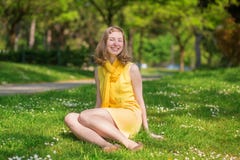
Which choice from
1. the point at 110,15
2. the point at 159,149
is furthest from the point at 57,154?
the point at 110,15

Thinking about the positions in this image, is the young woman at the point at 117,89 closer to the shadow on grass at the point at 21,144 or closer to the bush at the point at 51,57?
the shadow on grass at the point at 21,144

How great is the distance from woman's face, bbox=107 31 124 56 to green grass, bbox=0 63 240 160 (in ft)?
5.71

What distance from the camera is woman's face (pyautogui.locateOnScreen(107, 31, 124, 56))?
29.2ft

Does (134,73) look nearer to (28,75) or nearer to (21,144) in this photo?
(21,144)

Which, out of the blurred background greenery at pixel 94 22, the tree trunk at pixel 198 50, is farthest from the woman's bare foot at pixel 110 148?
the tree trunk at pixel 198 50

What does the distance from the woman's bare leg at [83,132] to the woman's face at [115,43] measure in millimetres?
1468

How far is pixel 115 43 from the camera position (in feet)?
29.2

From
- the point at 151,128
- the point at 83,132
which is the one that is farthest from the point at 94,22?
the point at 83,132

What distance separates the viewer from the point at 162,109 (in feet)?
42.8

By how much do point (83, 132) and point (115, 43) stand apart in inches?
72.7

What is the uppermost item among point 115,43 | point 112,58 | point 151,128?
point 115,43

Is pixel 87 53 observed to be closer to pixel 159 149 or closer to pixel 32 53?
pixel 32 53

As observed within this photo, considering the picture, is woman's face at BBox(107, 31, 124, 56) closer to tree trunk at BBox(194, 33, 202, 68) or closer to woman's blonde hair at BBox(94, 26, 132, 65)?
woman's blonde hair at BBox(94, 26, 132, 65)

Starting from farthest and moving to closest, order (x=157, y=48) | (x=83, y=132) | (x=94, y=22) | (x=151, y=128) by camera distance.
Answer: (x=157, y=48) < (x=94, y=22) < (x=151, y=128) < (x=83, y=132)
